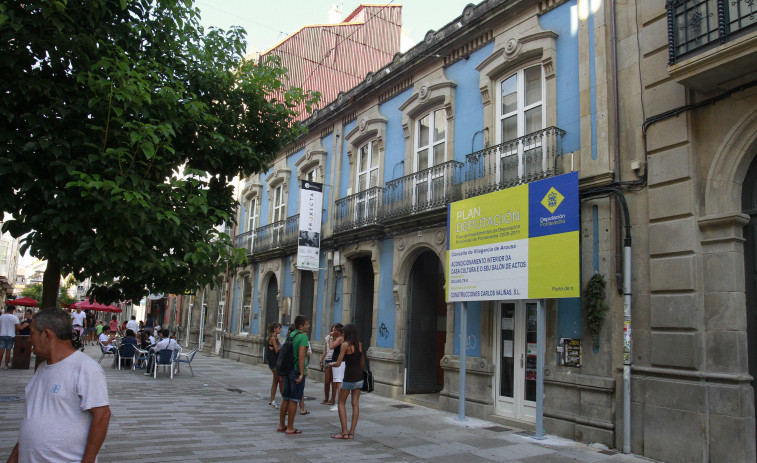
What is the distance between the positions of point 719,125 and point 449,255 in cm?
502

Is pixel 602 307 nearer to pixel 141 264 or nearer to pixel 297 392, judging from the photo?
pixel 297 392

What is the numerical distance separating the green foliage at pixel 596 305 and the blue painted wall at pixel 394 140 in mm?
6415

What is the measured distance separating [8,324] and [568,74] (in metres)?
15.6

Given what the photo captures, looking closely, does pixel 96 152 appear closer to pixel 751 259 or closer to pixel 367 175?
pixel 751 259

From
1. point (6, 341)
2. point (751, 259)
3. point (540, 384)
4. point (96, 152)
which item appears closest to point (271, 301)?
point (6, 341)

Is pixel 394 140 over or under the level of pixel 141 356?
over

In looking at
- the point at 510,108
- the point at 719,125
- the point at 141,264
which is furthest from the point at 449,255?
the point at 141,264

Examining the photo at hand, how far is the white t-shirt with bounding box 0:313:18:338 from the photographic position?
592 inches

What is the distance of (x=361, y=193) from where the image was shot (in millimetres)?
15047

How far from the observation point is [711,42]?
7172mm

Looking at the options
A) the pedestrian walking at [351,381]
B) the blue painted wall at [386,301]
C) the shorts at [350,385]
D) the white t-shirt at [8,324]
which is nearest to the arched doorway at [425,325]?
the blue painted wall at [386,301]

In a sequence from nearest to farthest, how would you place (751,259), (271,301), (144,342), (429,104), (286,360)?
(751,259), (286,360), (429,104), (144,342), (271,301)

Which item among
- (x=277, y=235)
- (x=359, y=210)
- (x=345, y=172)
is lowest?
(x=277, y=235)

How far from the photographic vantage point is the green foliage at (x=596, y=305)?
839 cm
